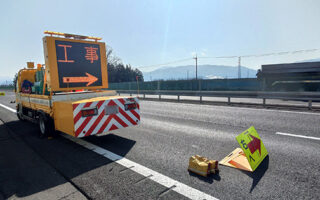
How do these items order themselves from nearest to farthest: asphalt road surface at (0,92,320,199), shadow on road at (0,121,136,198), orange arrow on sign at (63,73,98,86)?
asphalt road surface at (0,92,320,199)
shadow on road at (0,121,136,198)
orange arrow on sign at (63,73,98,86)

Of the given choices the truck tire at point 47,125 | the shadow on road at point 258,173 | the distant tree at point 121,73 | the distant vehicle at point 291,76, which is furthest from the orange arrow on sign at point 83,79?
the distant tree at point 121,73

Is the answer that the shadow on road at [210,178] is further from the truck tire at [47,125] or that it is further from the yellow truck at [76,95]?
the truck tire at [47,125]

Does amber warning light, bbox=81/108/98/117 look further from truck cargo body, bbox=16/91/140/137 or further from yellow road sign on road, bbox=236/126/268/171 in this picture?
yellow road sign on road, bbox=236/126/268/171

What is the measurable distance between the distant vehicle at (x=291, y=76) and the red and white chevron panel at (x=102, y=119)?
676 inches

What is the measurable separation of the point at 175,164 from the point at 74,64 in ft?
14.5

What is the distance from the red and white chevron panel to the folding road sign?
115 inches

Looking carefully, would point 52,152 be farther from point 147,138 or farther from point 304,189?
point 304,189

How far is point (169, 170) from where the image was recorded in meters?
3.80

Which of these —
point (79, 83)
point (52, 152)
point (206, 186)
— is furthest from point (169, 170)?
point (79, 83)

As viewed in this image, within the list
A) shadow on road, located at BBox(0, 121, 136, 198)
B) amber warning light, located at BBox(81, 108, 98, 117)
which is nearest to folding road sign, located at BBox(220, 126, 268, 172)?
shadow on road, located at BBox(0, 121, 136, 198)

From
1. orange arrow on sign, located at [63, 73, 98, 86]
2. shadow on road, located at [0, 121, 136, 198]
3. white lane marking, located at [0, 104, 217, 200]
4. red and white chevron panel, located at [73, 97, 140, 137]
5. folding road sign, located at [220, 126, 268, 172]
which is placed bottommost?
shadow on road, located at [0, 121, 136, 198]

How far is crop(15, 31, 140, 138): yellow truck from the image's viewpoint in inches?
202

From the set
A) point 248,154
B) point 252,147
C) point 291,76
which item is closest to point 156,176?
point 248,154

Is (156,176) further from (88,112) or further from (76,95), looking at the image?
(76,95)
